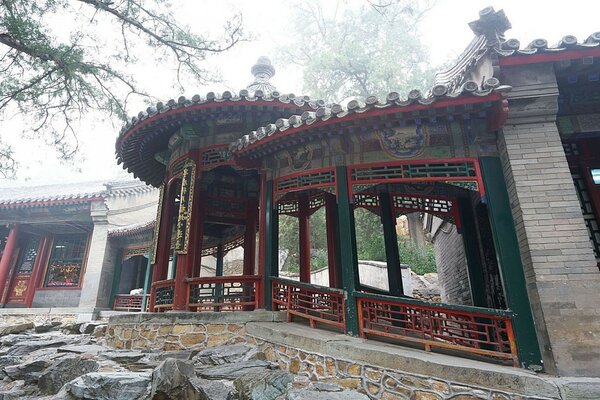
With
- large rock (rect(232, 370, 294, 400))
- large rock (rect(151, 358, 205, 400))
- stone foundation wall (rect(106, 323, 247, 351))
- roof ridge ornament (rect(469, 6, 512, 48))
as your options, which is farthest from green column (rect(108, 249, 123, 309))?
roof ridge ornament (rect(469, 6, 512, 48))

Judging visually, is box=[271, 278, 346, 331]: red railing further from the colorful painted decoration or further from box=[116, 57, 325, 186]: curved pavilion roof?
box=[116, 57, 325, 186]: curved pavilion roof

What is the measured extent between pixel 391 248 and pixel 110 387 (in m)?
4.74

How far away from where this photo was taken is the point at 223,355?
4801 millimetres

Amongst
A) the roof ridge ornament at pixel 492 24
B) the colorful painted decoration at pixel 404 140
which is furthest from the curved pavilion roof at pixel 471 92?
the colorful painted decoration at pixel 404 140

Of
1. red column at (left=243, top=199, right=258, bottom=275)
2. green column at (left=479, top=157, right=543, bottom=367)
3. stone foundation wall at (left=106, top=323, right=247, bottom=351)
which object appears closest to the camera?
green column at (left=479, top=157, right=543, bottom=367)

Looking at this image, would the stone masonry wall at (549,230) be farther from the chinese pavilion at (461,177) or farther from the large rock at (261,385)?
the large rock at (261,385)

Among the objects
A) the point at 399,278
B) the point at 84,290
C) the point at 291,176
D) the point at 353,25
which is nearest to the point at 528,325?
the point at 399,278

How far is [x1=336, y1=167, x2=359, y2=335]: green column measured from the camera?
4.81 m

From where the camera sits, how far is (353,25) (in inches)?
966

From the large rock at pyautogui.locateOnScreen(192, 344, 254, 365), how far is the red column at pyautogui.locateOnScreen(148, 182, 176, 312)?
2.48 metres

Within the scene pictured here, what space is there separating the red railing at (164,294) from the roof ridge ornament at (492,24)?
6.02 m

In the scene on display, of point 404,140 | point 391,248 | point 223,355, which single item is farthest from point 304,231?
point 223,355

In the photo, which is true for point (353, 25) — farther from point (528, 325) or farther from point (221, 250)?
point (528, 325)

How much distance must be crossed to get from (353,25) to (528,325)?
24186 millimetres
